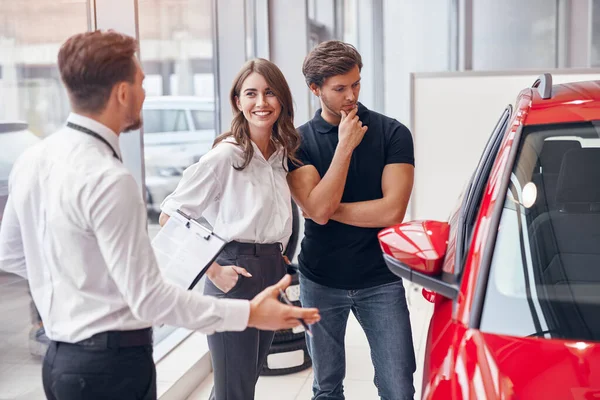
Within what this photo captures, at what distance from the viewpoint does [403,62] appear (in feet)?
20.5

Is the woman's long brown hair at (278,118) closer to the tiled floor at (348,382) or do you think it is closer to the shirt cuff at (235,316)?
the shirt cuff at (235,316)

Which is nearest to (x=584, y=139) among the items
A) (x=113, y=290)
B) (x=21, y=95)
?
(x=113, y=290)

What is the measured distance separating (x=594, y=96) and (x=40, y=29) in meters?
1.78

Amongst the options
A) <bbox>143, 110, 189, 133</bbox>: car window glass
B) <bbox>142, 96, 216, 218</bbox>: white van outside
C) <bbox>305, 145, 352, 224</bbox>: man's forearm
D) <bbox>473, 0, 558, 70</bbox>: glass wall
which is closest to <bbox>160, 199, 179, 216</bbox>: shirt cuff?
<bbox>305, 145, 352, 224</bbox>: man's forearm

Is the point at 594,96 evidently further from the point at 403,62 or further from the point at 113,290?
the point at 403,62

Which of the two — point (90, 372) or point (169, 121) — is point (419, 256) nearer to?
point (90, 372)

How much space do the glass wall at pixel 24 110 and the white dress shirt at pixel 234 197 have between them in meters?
0.57

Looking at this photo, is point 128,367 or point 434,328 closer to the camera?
point 128,367

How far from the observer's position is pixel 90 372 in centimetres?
142

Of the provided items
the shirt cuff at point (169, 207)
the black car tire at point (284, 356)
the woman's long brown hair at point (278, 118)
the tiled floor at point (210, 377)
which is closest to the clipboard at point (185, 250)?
the shirt cuff at point (169, 207)

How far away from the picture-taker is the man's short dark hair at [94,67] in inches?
54.1

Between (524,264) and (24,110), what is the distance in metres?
1.66

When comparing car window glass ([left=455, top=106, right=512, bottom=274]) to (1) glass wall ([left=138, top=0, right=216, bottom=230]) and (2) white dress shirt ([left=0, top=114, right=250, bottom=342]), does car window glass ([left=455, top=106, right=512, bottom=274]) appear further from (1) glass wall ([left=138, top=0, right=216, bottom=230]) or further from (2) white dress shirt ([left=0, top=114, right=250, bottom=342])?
(1) glass wall ([left=138, top=0, right=216, bottom=230])

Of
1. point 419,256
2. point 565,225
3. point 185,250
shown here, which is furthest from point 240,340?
point 565,225
